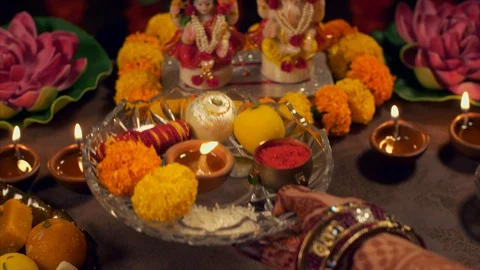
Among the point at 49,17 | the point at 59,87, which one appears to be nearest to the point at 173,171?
the point at 59,87

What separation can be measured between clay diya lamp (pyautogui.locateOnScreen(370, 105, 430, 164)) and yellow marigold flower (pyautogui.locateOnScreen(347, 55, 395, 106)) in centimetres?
13

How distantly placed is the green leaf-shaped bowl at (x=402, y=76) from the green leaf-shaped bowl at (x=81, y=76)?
0.64 m

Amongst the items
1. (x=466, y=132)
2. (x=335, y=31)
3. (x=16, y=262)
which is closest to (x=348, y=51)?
(x=335, y=31)

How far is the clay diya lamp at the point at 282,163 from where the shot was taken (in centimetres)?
102

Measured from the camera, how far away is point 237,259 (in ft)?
3.59

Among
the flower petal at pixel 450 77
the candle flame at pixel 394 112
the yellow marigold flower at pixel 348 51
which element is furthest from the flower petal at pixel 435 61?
the candle flame at pixel 394 112

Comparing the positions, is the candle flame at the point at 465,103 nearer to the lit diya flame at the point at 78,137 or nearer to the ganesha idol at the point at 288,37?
the ganesha idol at the point at 288,37

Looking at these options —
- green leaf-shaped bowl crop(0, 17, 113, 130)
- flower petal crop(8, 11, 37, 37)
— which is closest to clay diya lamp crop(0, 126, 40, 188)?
green leaf-shaped bowl crop(0, 17, 113, 130)

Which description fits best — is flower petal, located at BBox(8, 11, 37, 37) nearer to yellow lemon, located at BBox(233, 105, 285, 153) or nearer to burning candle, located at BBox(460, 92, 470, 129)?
yellow lemon, located at BBox(233, 105, 285, 153)

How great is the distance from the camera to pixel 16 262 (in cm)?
95

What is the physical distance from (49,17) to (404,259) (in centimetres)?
121

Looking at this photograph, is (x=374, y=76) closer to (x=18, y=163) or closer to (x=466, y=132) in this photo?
(x=466, y=132)

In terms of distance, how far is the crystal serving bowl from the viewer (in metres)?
0.94

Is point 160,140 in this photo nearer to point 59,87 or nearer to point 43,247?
point 43,247
